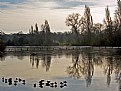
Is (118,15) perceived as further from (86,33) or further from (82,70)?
(82,70)

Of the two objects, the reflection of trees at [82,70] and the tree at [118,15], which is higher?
the tree at [118,15]

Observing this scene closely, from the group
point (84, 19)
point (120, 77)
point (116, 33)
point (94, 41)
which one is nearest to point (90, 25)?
point (84, 19)

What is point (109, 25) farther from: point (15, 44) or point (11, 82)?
point (11, 82)

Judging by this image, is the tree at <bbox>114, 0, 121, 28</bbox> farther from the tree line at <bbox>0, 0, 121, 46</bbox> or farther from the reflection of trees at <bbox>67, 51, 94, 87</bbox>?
the reflection of trees at <bbox>67, 51, 94, 87</bbox>

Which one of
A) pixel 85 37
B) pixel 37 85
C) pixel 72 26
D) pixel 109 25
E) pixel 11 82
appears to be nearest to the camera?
pixel 37 85

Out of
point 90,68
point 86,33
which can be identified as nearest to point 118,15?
point 86,33

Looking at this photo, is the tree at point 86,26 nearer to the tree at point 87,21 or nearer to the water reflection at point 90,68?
the tree at point 87,21

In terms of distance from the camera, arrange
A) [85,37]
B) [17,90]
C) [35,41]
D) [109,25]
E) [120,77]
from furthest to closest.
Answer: [35,41], [85,37], [109,25], [120,77], [17,90]

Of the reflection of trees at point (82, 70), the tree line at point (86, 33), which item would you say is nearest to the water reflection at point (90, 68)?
the reflection of trees at point (82, 70)

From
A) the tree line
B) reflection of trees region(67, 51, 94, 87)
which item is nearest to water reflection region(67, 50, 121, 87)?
reflection of trees region(67, 51, 94, 87)

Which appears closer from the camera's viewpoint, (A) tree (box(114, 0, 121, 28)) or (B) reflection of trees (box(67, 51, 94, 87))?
(B) reflection of trees (box(67, 51, 94, 87))

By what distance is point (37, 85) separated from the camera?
74.5 ft

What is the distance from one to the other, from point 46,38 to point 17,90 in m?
116

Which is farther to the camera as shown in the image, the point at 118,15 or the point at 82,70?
the point at 118,15
